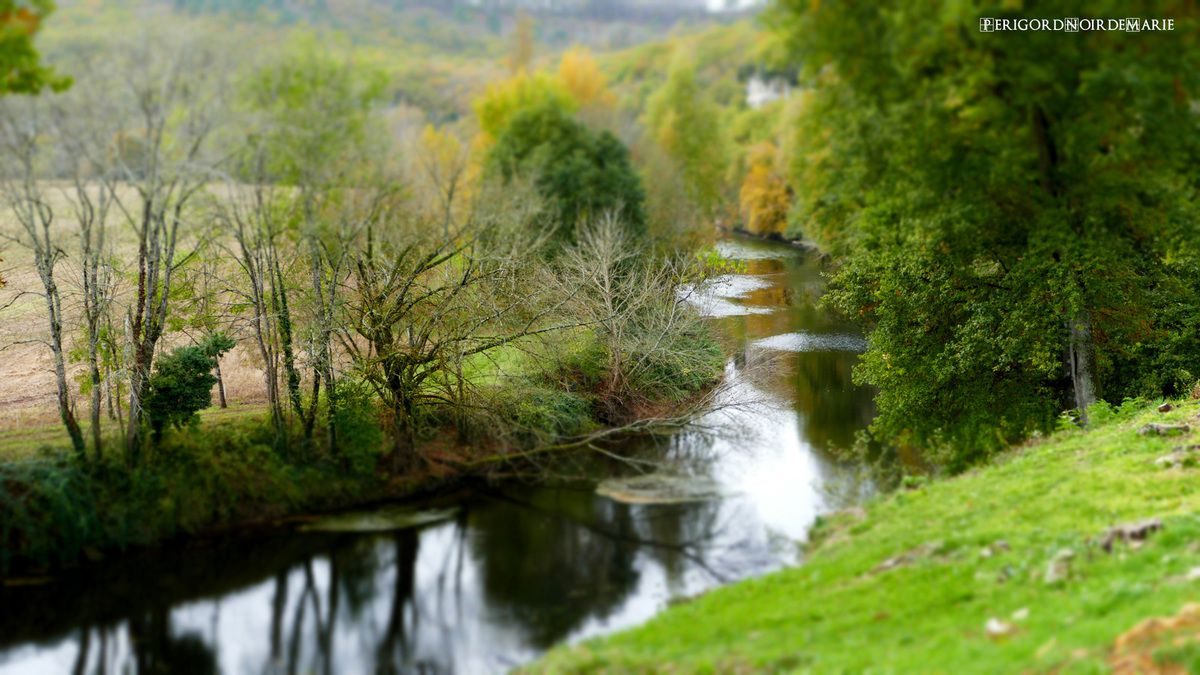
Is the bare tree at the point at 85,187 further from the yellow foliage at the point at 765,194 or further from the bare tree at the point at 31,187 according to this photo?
the yellow foliage at the point at 765,194

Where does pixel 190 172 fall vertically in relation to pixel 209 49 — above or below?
below

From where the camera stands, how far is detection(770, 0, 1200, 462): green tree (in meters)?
15.2

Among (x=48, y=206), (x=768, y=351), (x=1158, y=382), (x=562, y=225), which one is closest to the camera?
(x=48, y=206)

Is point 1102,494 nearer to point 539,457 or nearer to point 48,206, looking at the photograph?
point 539,457

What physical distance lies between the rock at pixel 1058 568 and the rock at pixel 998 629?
131 centimetres

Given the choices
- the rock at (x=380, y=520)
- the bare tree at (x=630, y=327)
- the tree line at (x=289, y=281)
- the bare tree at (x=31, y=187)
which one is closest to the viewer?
the bare tree at (x=31, y=187)

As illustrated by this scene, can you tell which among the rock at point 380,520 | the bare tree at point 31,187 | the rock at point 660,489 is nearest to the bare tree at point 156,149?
the bare tree at point 31,187

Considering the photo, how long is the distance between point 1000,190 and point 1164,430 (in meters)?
5.46

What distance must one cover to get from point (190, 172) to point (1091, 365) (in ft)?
64.9

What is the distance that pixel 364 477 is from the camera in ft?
62.4

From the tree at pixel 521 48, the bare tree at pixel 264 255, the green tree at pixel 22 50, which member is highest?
the tree at pixel 521 48

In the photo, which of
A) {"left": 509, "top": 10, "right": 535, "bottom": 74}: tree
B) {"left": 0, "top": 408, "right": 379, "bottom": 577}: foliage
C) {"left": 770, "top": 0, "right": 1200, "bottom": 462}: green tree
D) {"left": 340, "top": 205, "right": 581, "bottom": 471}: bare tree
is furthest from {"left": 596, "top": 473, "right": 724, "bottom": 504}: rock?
{"left": 509, "top": 10, "right": 535, "bottom": 74}: tree

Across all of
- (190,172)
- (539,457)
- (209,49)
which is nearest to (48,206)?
(190,172)

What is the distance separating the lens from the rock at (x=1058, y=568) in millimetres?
10520
